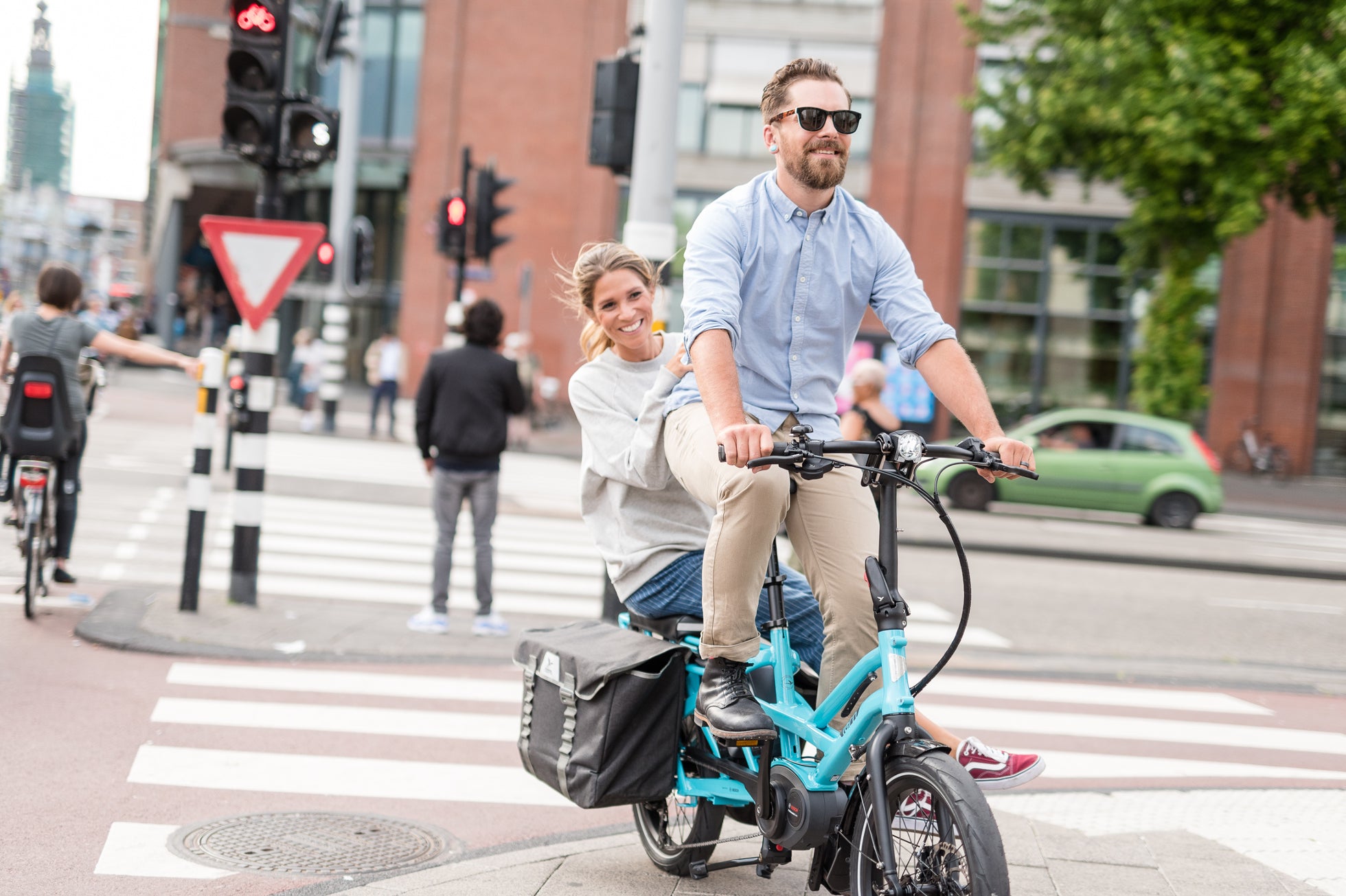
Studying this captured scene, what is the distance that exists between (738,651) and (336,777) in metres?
2.35

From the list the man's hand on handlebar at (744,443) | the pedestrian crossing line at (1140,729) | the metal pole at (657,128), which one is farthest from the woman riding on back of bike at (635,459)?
the metal pole at (657,128)

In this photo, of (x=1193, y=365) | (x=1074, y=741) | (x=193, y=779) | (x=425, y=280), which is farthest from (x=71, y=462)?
(x=425, y=280)

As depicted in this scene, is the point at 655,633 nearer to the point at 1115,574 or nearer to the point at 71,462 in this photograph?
the point at 71,462

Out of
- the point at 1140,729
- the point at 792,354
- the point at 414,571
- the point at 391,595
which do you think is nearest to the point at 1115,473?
the point at 414,571

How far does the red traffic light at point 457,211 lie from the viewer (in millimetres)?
17234

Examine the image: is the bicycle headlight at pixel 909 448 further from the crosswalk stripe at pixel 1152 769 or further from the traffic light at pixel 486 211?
the traffic light at pixel 486 211

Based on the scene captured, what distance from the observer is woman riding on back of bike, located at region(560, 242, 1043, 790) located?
3922 millimetres

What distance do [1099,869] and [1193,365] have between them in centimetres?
2502

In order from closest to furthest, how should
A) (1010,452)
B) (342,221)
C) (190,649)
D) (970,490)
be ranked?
1. (1010,452)
2. (190,649)
3. (970,490)
4. (342,221)

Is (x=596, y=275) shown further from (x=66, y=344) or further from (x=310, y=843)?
(x=66, y=344)

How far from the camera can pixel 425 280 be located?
35.8m

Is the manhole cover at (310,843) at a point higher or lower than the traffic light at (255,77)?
lower

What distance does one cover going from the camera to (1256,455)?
30.8 meters

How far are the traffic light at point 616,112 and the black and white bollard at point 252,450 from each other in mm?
2203
